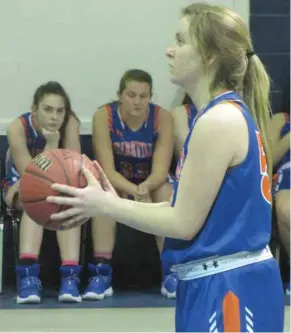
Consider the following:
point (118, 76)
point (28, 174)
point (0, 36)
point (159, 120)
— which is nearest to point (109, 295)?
point (159, 120)

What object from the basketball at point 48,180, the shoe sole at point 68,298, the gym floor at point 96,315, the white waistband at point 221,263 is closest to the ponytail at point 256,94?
the white waistband at point 221,263

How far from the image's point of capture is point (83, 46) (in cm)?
552

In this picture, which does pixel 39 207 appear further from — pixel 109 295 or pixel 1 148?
pixel 1 148

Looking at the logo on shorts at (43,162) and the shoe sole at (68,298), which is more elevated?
the logo on shorts at (43,162)

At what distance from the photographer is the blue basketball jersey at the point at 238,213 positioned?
77.5 inches

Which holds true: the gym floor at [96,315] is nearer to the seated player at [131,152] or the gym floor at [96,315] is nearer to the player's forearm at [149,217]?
the seated player at [131,152]

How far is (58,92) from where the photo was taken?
4988 mm

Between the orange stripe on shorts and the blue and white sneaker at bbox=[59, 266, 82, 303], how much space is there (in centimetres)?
273

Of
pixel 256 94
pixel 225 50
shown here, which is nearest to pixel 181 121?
pixel 256 94

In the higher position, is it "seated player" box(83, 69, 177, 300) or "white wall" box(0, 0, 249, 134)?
"white wall" box(0, 0, 249, 134)

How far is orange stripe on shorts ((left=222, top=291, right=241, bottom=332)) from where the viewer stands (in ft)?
6.38

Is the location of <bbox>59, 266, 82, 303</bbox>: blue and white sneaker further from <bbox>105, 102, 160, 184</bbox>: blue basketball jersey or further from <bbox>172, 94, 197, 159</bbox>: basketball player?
<bbox>172, 94, 197, 159</bbox>: basketball player

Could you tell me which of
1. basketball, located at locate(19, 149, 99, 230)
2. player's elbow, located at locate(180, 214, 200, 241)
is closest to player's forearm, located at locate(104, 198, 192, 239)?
player's elbow, located at locate(180, 214, 200, 241)

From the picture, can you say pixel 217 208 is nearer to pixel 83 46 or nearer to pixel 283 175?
pixel 283 175
